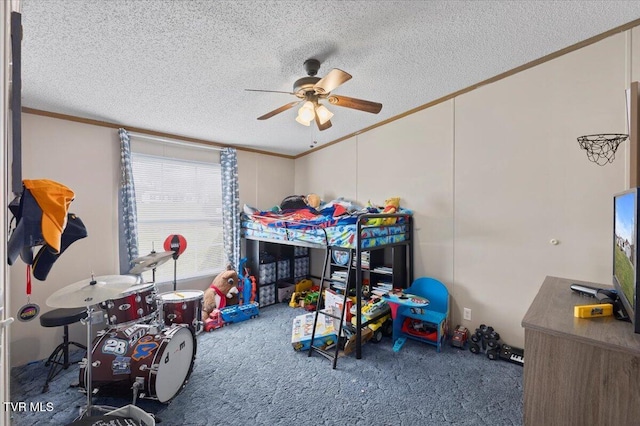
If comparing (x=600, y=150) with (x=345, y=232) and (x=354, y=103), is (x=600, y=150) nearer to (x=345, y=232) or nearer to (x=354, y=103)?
(x=354, y=103)

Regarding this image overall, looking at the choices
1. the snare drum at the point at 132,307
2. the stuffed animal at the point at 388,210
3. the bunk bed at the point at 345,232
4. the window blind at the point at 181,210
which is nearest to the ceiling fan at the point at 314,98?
the bunk bed at the point at 345,232

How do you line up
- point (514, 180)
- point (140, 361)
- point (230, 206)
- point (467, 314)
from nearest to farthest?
1. point (140, 361)
2. point (514, 180)
3. point (467, 314)
4. point (230, 206)

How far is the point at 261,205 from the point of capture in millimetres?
4375

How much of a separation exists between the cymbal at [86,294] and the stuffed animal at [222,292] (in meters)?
1.72

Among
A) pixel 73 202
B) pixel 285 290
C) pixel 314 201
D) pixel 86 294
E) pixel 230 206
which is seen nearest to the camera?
pixel 86 294

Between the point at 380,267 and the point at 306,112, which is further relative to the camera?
the point at 380,267

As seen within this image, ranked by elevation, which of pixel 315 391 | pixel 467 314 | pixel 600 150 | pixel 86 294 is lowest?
pixel 315 391

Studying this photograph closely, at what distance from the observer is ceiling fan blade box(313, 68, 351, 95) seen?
1.73 metres

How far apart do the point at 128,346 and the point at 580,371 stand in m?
2.46

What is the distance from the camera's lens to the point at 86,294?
1.74 m

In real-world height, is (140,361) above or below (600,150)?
below

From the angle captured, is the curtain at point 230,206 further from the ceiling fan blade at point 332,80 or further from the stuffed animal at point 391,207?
the ceiling fan blade at point 332,80

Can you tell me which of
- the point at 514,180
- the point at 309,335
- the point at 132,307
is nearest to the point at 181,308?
the point at 132,307

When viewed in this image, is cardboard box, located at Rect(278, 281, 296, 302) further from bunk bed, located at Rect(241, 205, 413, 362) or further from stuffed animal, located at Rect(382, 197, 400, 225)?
stuffed animal, located at Rect(382, 197, 400, 225)
